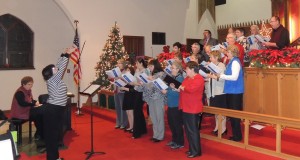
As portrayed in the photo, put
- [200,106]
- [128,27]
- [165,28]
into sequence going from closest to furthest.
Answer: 1. [200,106]
2. [128,27]
3. [165,28]

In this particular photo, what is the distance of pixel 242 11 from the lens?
42.7 ft

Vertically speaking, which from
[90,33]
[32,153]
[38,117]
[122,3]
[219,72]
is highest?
[122,3]

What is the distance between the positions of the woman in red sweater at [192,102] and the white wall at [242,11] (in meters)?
8.41

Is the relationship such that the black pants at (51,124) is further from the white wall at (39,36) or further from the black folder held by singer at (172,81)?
the white wall at (39,36)

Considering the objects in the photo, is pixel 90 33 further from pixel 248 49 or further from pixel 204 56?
pixel 248 49

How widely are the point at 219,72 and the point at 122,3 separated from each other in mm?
7095

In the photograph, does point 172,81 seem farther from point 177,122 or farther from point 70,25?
point 70,25

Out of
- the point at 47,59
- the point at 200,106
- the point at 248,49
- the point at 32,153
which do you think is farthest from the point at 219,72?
the point at 47,59

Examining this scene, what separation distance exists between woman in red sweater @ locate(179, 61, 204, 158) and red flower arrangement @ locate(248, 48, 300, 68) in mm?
1741

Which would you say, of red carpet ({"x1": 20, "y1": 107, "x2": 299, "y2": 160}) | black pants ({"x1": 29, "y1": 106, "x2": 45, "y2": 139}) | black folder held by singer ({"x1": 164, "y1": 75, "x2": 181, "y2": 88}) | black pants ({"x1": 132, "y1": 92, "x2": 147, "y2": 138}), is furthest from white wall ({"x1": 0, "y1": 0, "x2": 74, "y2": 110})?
black folder held by singer ({"x1": 164, "y1": 75, "x2": 181, "y2": 88})

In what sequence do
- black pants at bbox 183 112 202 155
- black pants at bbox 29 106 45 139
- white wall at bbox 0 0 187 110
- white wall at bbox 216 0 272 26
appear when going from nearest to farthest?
black pants at bbox 183 112 202 155 < black pants at bbox 29 106 45 139 < white wall at bbox 0 0 187 110 < white wall at bbox 216 0 272 26

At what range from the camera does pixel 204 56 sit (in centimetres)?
682

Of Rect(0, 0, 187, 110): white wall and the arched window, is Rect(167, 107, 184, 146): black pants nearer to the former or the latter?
Rect(0, 0, 187, 110): white wall

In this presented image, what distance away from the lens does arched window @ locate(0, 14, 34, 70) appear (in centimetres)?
1012
